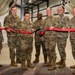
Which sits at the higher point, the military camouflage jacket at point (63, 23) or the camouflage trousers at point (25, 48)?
the military camouflage jacket at point (63, 23)

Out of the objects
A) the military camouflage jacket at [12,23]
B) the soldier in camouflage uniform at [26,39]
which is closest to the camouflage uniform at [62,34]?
the soldier in camouflage uniform at [26,39]

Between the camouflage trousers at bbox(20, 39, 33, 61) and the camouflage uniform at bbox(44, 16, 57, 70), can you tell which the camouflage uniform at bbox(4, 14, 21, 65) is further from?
the camouflage uniform at bbox(44, 16, 57, 70)

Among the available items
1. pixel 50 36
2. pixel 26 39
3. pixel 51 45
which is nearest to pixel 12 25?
pixel 26 39

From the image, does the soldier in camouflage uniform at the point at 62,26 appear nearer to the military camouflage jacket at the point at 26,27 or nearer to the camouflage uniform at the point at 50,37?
the camouflage uniform at the point at 50,37

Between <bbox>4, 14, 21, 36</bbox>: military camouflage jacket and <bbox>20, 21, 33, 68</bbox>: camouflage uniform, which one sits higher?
<bbox>4, 14, 21, 36</bbox>: military camouflage jacket

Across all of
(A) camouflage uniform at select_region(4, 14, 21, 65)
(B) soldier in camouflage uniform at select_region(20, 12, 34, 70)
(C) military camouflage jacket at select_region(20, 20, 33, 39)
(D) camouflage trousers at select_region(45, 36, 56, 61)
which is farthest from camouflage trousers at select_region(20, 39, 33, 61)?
(D) camouflage trousers at select_region(45, 36, 56, 61)

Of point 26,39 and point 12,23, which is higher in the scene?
point 12,23

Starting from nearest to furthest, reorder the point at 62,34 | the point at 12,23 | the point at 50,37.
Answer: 1. the point at 50,37
2. the point at 62,34
3. the point at 12,23

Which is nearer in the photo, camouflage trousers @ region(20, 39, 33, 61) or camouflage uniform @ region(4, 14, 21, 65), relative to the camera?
camouflage trousers @ region(20, 39, 33, 61)

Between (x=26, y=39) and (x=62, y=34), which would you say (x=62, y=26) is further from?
(x=26, y=39)

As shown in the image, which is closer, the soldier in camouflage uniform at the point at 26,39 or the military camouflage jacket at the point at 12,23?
the soldier in camouflage uniform at the point at 26,39

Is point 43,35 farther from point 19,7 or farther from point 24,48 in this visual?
point 19,7

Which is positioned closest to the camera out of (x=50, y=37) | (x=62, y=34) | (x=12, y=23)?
(x=50, y=37)

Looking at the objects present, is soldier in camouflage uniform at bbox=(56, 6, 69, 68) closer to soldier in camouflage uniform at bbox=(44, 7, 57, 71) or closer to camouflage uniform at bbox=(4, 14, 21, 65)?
soldier in camouflage uniform at bbox=(44, 7, 57, 71)
